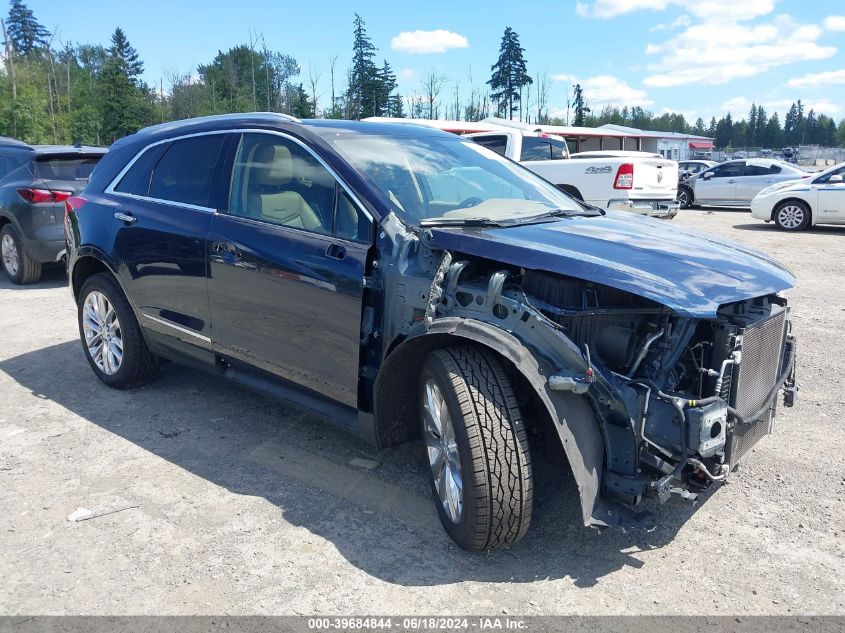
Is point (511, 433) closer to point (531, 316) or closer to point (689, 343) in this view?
point (531, 316)

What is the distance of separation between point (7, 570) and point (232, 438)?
1.53 meters

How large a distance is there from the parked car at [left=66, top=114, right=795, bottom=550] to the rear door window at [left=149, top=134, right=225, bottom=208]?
15 millimetres

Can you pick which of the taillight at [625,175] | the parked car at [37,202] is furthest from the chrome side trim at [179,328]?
the taillight at [625,175]

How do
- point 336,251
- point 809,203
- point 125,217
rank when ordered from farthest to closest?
point 809,203 → point 125,217 → point 336,251

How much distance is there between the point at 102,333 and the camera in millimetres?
5324

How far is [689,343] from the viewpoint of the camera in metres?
2.95

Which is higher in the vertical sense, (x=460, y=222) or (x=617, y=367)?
(x=460, y=222)

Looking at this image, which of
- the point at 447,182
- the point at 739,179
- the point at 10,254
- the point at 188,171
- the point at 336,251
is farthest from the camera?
the point at 739,179

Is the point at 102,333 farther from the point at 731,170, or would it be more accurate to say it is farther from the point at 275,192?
the point at 731,170

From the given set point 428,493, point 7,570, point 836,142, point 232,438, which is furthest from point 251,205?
point 836,142

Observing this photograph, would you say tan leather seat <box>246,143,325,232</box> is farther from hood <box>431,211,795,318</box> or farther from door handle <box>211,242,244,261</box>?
hood <box>431,211,795,318</box>

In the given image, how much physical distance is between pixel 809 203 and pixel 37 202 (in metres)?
14.5

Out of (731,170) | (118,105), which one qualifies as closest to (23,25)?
(118,105)

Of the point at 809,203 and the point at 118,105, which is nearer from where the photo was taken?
the point at 809,203
